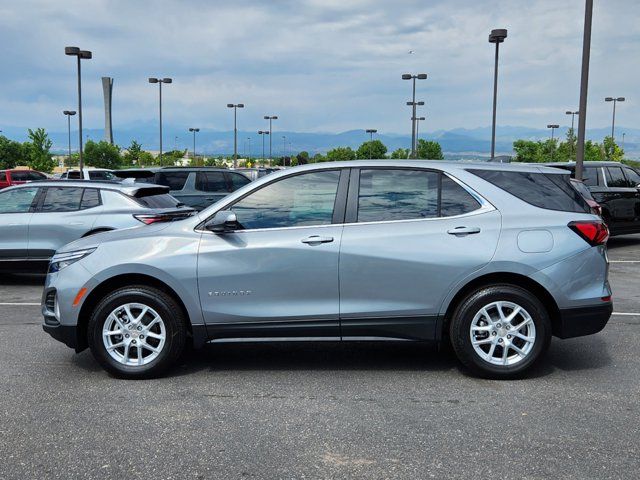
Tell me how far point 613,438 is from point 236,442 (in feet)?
7.57

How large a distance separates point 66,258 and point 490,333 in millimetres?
3478

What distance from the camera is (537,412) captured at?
14.5 feet

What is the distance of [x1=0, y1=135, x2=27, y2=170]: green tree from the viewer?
65812 millimetres

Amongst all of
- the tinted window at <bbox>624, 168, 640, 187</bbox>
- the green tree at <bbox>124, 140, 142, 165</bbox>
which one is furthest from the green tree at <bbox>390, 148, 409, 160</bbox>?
the tinted window at <bbox>624, 168, 640, 187</bbox>

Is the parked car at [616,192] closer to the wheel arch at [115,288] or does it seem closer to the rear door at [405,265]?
the rear door at [405,265]

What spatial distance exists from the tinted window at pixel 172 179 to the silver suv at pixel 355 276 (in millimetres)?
10347

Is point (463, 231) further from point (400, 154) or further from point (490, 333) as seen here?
point (400, 154)

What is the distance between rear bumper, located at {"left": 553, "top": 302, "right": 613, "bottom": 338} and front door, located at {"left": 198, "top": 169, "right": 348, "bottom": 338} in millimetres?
1775

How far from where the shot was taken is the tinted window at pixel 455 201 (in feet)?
17.0

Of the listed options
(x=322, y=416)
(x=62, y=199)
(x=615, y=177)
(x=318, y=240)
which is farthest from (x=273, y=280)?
(x=615, y=177)

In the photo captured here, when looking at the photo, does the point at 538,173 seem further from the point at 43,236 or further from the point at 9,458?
the point at 43,236

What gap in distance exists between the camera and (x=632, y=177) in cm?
1438

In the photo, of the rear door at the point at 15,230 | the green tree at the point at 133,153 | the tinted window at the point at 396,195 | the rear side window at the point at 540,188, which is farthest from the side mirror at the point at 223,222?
the green tree at the point at 133,153

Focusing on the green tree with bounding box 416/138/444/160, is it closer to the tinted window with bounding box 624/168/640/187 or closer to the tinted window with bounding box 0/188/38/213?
the tinted window with bounding box 624/168/640/187
